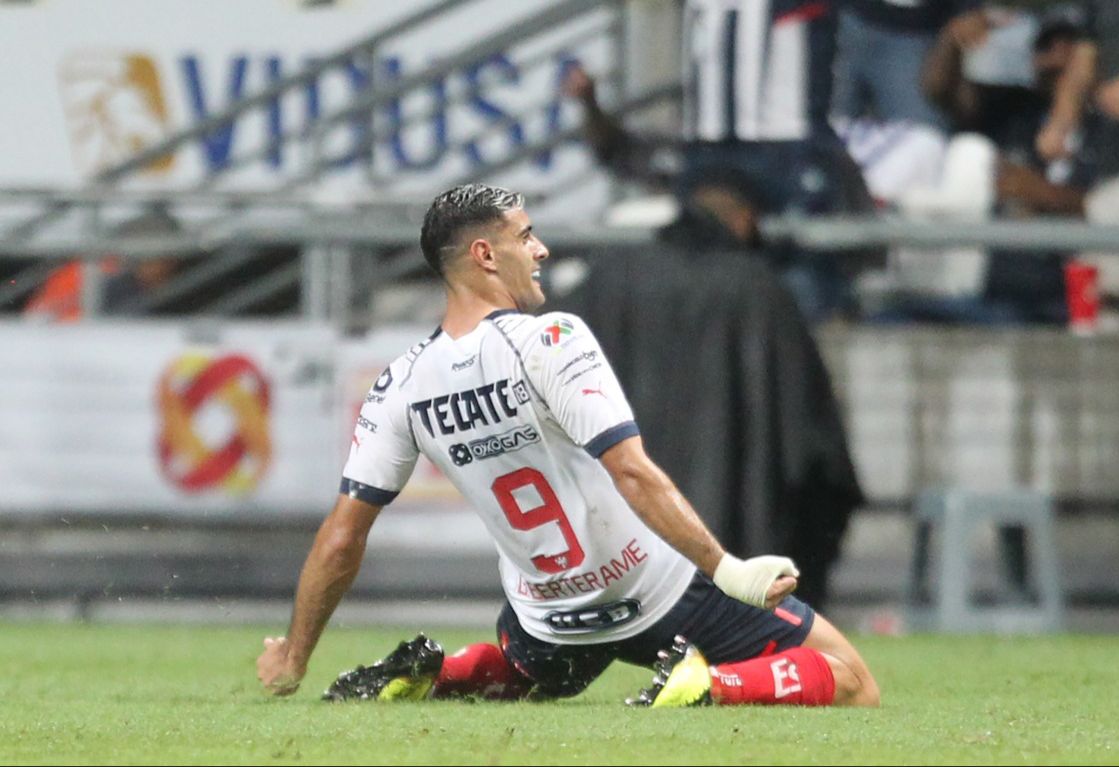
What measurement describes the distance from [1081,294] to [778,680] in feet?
19.4

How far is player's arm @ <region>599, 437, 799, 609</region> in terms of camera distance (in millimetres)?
5625

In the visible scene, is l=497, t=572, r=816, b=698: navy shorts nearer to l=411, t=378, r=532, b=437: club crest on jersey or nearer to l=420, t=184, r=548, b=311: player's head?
l=411, t=378, r=532, b=437: club crest on jersey

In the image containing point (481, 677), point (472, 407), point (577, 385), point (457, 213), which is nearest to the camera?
point (577, 385)

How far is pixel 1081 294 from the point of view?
11.6 meters

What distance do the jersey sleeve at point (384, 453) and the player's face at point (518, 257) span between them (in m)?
0.41

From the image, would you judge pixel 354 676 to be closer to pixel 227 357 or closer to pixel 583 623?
pixel 583 623

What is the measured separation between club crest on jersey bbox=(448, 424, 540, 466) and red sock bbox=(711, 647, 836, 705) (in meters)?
0.80

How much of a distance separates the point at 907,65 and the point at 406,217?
271 centimetres

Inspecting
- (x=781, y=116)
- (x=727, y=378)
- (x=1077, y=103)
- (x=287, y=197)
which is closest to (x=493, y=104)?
(x=287, y=197)

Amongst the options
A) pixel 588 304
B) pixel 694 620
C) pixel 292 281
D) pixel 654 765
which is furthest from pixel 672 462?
pixel 654 765

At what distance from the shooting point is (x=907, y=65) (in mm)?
12055

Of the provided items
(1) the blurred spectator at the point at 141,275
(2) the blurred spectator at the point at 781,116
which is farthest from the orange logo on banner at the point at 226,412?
(2) the blurred spectator at the point at 781,116

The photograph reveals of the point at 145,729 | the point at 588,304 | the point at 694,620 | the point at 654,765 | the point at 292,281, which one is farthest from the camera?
the point at 292,281

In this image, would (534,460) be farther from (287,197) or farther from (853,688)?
(287,197)
